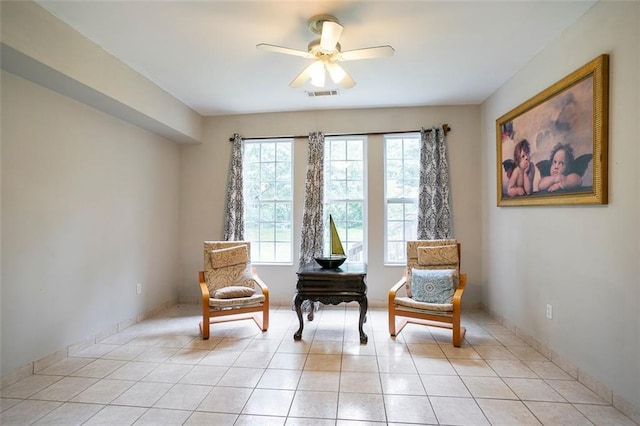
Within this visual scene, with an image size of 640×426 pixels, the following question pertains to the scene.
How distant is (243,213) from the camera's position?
14.2ft

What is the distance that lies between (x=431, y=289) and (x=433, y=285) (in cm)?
5

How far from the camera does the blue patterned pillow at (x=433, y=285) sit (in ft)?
10.4

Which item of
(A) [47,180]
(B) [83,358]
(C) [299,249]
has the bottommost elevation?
(B) [83,358]

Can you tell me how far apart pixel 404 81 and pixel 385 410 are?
10.1 feet

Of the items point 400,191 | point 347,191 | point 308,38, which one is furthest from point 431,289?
point 308,38

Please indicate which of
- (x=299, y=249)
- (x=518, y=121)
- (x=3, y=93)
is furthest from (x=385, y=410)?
(x=3, y=93)

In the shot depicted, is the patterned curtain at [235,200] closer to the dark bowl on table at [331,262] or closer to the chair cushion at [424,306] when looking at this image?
the dark bowl on table at [331,262]

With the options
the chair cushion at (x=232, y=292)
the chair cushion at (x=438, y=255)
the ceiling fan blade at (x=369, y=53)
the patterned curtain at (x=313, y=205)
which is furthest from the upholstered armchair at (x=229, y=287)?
the ceiling fan blade at (x=369, y=53)

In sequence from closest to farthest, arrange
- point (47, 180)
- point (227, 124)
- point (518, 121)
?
point (47, 180) < point (518, 121) < point (227, 124)

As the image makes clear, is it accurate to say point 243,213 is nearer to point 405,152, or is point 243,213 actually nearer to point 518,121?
point 405,152

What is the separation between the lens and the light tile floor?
6.31ft

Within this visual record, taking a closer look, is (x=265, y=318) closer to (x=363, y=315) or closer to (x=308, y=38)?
(x=363, y=315)

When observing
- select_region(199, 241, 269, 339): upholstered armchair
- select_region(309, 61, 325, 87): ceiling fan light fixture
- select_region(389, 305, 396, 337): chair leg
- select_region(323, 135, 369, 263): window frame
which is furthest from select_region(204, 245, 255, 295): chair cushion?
select_region(309, 61, 325, 87): ceiling fan light fixture

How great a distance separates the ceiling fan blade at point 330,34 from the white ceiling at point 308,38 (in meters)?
0.20
